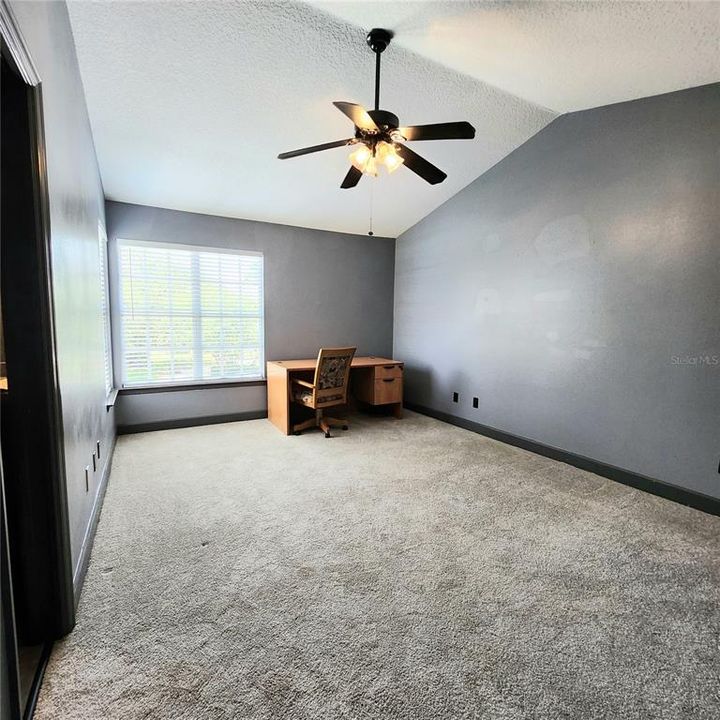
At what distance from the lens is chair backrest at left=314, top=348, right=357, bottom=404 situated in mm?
3728

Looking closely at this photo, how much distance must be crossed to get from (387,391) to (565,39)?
335cm

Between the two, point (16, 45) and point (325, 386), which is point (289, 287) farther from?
point (16, 45)

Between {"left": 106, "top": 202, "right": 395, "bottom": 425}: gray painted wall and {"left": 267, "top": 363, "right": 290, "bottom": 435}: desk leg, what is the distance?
8.2 inches

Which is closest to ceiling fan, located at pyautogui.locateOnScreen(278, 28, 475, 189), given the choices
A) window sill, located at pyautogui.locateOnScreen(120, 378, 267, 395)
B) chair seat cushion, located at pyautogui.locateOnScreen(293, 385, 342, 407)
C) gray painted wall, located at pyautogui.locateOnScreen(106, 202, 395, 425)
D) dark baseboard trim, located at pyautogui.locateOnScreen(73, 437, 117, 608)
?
gray painted wall, located at pyautogui.locateOnScreen(106, 202, 395, 425)

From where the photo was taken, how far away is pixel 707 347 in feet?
8.05

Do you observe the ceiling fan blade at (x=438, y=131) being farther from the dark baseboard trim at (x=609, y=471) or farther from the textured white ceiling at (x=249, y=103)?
the dark baseboard trim at (x=609, y=471)

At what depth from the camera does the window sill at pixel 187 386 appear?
12.7ft

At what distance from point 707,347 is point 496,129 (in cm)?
226

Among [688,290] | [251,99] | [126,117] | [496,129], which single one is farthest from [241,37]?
[688,290]

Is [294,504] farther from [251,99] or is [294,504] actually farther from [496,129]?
[496,129]

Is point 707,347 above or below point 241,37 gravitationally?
below

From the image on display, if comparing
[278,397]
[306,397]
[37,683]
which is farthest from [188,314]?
[37,683]

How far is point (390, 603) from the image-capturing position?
1594 millimetres

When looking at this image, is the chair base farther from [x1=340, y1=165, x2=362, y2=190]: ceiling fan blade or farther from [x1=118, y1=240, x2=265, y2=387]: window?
[x1=340, y1=165, x2=362, y2=190]: ceiling fan blade
